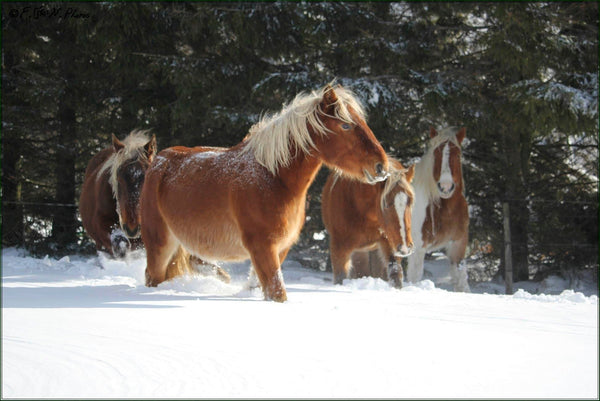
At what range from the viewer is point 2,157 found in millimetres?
12367

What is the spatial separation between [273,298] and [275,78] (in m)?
6.19

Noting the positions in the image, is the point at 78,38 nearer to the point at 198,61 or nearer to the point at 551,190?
the point at 198,61

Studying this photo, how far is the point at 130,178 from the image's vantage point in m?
6.35

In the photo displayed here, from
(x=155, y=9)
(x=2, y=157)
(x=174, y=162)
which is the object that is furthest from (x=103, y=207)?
(x=2, y=157)

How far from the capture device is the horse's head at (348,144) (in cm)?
424

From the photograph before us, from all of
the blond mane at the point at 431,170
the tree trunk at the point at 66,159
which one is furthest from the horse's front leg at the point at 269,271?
the tree trunk at the point at 66,159

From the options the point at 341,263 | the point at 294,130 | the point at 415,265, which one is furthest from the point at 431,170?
the point at 294,130

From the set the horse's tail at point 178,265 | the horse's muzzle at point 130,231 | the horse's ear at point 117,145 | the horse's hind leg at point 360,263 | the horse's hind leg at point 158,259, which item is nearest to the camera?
the horse's hind leg at point 158,259

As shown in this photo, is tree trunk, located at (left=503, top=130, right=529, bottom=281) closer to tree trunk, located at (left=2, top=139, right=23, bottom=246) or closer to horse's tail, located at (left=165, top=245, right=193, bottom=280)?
horse's tail, located at (left=165, top=245, right=193, bottom=280)

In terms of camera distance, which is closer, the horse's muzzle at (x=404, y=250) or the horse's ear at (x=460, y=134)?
the horse's muzzle at (x=404, y=250)

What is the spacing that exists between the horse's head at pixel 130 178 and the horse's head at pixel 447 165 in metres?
3.41

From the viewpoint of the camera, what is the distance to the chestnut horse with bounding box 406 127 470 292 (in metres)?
7.26

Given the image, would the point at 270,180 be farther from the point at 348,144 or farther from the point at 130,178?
the point at 130,178

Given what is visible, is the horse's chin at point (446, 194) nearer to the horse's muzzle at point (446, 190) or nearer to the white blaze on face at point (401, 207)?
the horse's muzzle at point (446, 190)
